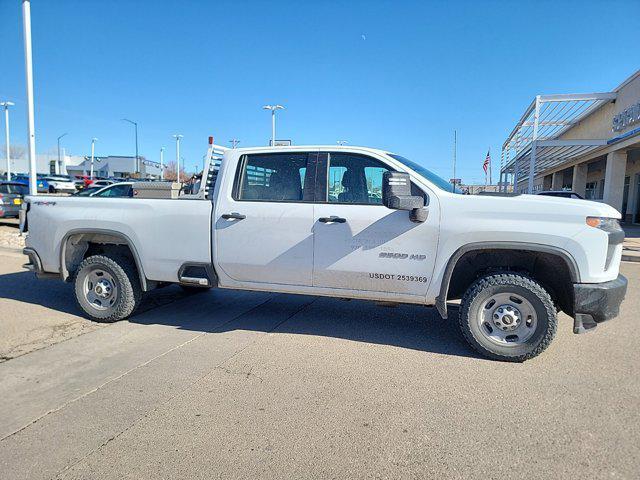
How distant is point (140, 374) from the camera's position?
375 centimetres

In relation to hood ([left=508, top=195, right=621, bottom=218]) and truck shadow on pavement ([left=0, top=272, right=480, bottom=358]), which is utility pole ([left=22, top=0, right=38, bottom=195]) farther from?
hood ([left=508, top=195, right=621, bottom=218])

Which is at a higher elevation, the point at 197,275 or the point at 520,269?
the point at 520,269

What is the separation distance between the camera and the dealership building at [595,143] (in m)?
18.1

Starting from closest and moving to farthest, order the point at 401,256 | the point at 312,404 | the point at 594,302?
1. the point at 312,404
2. the point at 594,302
3. the point at 401,256

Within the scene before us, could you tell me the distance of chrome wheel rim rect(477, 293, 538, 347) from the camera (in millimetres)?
4043

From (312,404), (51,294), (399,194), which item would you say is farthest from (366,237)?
(51,294)

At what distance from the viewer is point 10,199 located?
14.8 metres

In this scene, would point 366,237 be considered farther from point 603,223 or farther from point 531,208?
point 603,223

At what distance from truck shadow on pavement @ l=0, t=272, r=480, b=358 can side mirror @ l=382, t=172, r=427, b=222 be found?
1502mm

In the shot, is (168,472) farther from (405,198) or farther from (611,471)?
(405,198)

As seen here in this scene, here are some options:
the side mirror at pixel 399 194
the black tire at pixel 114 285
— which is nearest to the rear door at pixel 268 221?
the side mirror at pixel 399 194

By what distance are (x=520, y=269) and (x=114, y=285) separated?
4.63 metres

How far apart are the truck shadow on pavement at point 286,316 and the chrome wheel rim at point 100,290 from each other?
395mm

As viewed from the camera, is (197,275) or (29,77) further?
(29,77)
